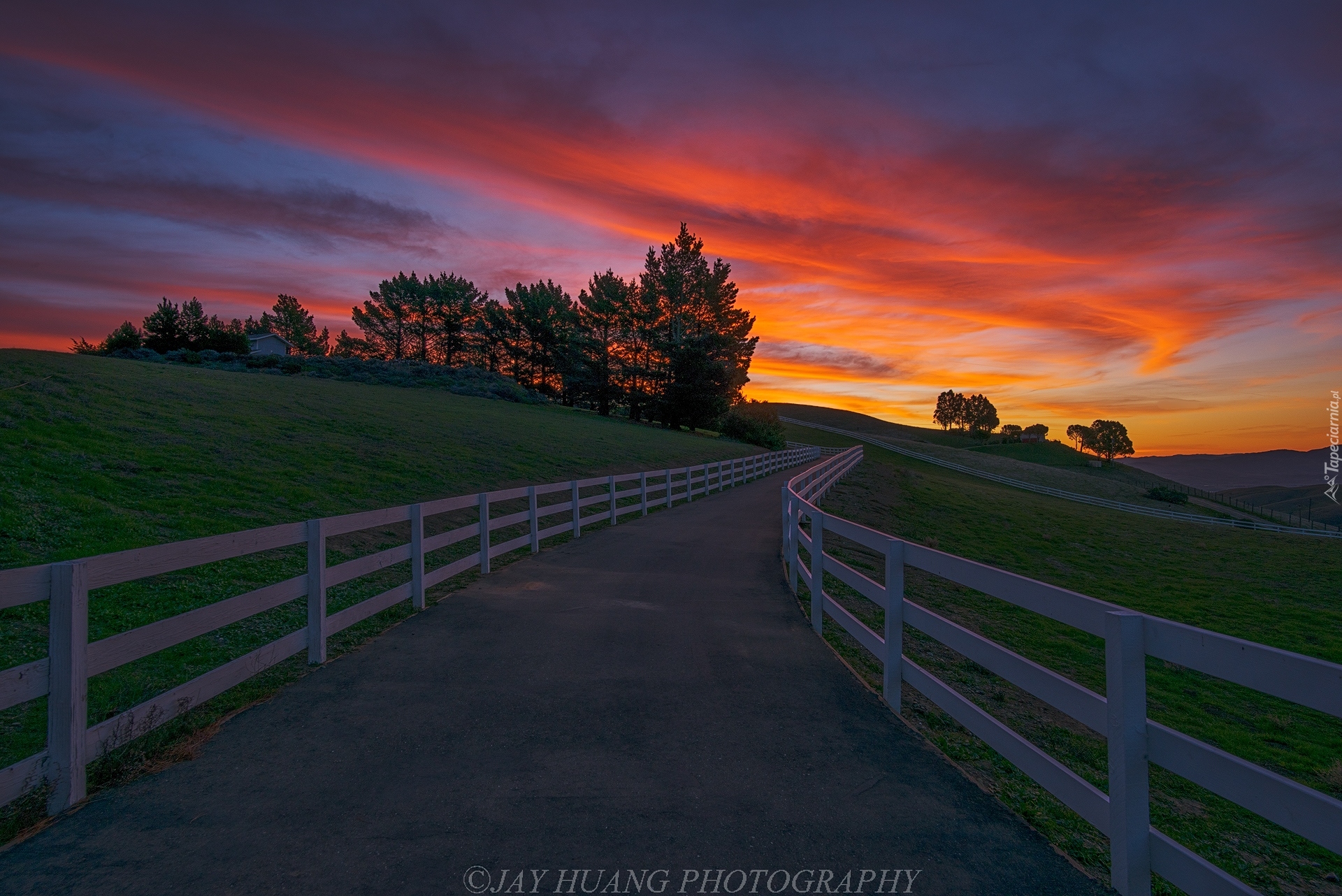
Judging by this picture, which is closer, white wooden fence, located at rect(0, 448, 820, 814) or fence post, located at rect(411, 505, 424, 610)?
white wooden fence, located at rect(0, 448, 820, 814)

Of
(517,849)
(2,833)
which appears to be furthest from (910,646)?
(2,833)

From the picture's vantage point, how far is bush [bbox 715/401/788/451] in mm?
62812

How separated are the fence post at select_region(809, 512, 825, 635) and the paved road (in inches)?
44.1

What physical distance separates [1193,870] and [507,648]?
215 inches

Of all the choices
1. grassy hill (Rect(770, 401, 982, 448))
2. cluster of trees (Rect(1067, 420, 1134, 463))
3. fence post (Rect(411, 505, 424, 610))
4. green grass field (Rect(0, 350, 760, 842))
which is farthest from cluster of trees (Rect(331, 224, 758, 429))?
cluster of trees (Rect(1067, 420, 1134, 463))

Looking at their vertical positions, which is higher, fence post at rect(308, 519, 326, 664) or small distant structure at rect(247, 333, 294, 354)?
small distant structure at rect(247, 333, 294, 354)

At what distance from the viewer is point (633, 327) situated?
212 ft

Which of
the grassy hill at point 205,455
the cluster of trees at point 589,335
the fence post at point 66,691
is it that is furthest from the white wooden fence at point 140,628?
the cluster of trees at point 589,335

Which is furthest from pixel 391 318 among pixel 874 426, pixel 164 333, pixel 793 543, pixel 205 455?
pixel 874 426

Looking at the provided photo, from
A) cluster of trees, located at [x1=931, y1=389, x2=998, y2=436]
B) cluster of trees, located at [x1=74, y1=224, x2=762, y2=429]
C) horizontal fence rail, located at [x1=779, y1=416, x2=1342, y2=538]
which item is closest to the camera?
horizontal fence rail, located at [x1=779, y1=416, x2=1342, y2=538]

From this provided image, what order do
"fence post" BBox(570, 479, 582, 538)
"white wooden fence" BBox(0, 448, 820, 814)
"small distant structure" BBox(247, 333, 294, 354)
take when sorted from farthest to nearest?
1. "small distant structure" BBox(247, 333, 294, 354)
2. "fence post" BBox(570, 479, 582, 538)
3. "white wooden fence" BBox(0, 448, 820, 814)

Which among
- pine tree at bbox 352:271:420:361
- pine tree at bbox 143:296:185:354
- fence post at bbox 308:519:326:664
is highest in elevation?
pine tree at bbox 352:271:420:361

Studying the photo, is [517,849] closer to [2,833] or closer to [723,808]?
[723,808]

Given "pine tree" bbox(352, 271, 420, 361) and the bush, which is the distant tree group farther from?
the bush
